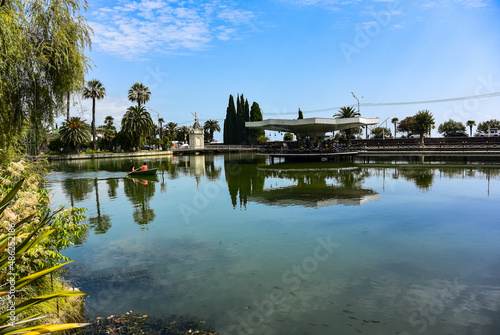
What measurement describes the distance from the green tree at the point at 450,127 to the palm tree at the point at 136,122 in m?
74.3

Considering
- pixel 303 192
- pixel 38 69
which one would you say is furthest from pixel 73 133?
pixel 38 69

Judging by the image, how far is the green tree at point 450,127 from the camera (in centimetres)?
9100

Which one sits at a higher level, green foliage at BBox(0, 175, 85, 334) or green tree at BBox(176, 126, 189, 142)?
green tree at BBox(176, 126, 189, 142)

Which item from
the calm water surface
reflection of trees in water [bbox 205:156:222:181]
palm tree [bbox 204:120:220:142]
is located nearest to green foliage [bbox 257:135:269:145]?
palm tree [bbox 204:120:220:142]

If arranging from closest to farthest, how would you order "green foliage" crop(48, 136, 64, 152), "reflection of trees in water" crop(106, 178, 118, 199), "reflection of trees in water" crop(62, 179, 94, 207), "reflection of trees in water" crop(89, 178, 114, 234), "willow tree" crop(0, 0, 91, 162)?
"willow tree" crop(0, 0, 91, 162) < "reflection of trees in water" crop(89, 178, 114, 234) < "reflection of trees in water" crop(62, 179, 94, 207) < "reflection of trees in water" crop(106, 178, 118, 199) < "green foliage" crop(48, 136, 64, 152)

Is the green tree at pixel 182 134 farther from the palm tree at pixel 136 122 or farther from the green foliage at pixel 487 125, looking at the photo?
the green foliage at pixel 487 125

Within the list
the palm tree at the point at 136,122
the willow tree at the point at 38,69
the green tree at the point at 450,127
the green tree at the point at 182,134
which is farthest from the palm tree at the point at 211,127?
the willow tree at the point at 38,69

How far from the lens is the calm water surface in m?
6.17

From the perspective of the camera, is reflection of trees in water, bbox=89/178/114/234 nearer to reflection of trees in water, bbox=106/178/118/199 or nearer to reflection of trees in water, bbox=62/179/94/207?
reflection of trees in water, bbox=62/179/94/207

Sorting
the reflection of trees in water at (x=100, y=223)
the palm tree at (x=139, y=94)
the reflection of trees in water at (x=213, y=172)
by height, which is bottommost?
the reflection of trees in water at (x=100, y=223)

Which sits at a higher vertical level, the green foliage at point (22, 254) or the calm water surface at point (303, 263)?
the green foliage at point (22, 254)

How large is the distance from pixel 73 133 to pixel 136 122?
464 inches

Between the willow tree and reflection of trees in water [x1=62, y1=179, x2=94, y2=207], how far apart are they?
23.3 feet

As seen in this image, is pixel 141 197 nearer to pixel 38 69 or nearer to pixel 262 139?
pixel 38 69
